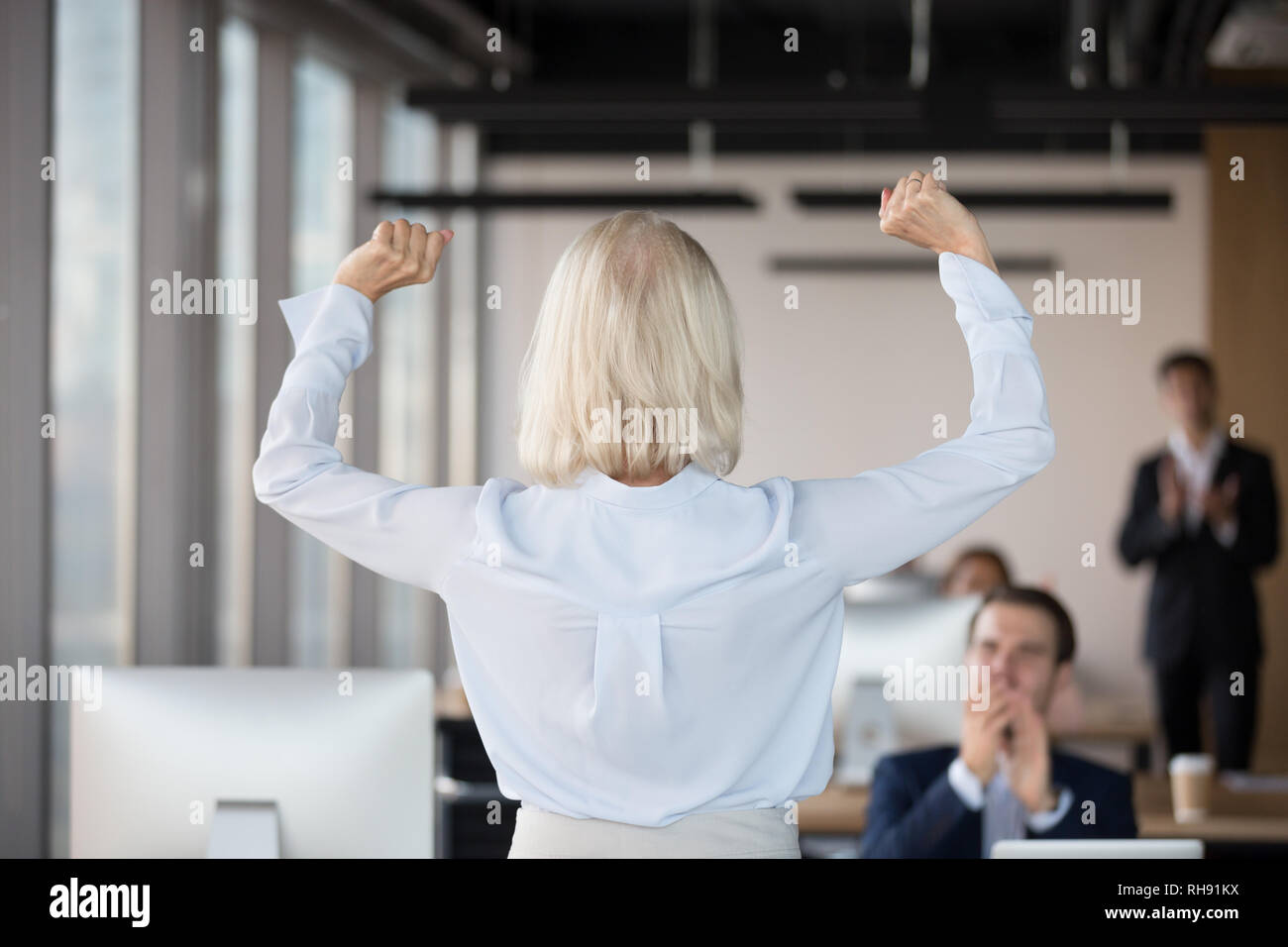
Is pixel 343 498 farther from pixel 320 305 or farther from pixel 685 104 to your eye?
pixel 685 104

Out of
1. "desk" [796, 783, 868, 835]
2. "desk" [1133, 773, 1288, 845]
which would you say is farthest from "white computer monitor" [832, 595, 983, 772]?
"desk" [1133, 773, 1288, 845]

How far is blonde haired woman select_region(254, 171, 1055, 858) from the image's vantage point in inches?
54.7

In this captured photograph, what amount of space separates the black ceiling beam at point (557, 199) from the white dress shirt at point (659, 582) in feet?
13.6

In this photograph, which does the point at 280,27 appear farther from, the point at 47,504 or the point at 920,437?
the point at 920,437

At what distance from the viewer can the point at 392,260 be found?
155 cm

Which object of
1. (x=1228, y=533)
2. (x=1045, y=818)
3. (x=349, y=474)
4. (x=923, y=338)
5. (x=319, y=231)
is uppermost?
(x=319, y=231)

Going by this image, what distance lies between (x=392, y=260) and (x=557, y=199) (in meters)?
4.15

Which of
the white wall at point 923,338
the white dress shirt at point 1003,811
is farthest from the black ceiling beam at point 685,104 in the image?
the white wall at point 923,338

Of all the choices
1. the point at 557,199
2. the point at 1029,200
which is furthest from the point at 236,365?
the point at 1029,200

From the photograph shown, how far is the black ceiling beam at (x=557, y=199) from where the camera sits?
553 centimetres

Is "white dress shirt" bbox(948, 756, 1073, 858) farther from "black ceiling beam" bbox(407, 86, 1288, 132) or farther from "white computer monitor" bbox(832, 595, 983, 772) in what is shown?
"black ceiling beam" bbox(407, 86, 1288, 132)

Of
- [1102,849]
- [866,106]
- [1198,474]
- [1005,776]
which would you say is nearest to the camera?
[1102,849]

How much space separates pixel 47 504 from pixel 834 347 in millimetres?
5189

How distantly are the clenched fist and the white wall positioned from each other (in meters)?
6.64
